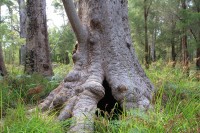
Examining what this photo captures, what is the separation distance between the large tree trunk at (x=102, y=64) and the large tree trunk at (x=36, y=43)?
258cm

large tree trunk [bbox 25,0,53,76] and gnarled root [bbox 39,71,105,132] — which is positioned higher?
large tree trunk [bbox 25,0,53,76]

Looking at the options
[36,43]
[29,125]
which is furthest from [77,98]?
[36,43]

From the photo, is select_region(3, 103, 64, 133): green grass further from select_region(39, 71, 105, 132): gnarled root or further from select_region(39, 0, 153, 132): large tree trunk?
select_region(39, 0, 153, 132): large tree trunk

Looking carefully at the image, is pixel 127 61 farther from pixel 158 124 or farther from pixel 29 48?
pixel 29 48

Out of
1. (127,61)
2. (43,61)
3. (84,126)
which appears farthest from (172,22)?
(84,126)

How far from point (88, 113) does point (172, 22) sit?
26.4 m

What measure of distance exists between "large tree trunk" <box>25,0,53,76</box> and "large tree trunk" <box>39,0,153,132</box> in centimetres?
258

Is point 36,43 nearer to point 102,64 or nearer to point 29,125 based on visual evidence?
point 102,64

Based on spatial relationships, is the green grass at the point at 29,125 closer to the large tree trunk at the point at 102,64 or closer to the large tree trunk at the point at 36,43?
the large tree trunk at the point at 102,64

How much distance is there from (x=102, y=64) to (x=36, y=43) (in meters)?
3.33

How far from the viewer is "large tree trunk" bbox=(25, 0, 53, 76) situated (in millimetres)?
7418

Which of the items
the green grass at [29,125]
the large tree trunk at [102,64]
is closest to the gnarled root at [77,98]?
the large tree trunk at [102,64]

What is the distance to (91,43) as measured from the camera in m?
4.81

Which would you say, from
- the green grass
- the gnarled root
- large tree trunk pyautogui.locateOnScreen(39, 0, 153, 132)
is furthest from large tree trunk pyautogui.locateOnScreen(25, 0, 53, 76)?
the green grass
